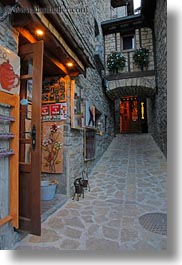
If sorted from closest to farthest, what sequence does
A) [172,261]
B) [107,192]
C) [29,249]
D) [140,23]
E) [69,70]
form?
[172,261] → [29,249] → [69,70] → [107,192] → [140,23]

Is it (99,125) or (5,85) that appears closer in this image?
(5,85)

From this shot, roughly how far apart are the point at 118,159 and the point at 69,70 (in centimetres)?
331

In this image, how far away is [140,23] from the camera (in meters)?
6.52

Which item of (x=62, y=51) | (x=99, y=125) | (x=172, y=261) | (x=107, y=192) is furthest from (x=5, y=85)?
(x=99, y=125)

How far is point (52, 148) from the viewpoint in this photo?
10.5ft

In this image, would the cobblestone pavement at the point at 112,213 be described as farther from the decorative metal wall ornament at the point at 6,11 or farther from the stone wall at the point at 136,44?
the stone wall at the point at 136,44

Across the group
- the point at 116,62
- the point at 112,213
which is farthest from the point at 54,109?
the point at 116,62

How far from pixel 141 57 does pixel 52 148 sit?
4671 mm

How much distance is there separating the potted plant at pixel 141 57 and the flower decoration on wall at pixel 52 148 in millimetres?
4398

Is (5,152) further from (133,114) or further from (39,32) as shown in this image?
(133,114)

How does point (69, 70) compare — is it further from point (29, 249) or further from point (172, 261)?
point (172, 261)

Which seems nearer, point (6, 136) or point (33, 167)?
point (6, 136)

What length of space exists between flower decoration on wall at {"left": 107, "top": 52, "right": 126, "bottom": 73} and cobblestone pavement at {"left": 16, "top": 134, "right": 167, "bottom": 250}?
10.7ft

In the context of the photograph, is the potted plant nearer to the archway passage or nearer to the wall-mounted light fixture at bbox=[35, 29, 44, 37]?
the wall-mounted light fixture at bbox=[35, 29, 44, 37]
